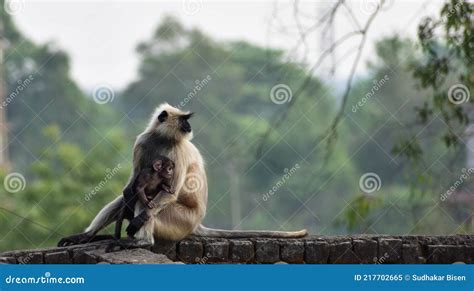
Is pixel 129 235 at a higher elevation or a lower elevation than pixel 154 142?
lower

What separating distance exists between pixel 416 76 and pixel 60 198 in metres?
20.0

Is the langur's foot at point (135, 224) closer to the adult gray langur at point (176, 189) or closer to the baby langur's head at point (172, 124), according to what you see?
the adult gray langur at point (176, 189)

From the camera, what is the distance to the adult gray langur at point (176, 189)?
5309mm

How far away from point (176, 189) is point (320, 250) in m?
0.97

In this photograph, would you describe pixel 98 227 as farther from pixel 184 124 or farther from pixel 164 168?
pixel 184 124

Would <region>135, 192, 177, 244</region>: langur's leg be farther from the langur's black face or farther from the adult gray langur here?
the langur's black face

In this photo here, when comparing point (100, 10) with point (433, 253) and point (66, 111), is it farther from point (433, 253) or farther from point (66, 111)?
point (433, 253)

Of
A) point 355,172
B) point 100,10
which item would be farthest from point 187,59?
point 355,172

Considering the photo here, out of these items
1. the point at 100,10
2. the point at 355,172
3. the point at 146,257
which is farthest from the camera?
the point at 355,172

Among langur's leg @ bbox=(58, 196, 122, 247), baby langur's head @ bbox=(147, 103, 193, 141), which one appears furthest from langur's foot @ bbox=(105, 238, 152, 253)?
baby langur's head @ bbox=(147, 103, 193, 141)

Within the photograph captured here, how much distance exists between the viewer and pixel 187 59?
43.5 meters

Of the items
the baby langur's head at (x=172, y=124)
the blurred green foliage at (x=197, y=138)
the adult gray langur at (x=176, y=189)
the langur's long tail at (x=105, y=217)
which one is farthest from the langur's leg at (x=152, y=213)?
the blurred green foliage at (x=197, y=138)

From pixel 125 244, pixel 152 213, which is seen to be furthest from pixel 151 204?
pixel 125 244

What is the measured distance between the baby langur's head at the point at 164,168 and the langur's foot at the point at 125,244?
42 cm
